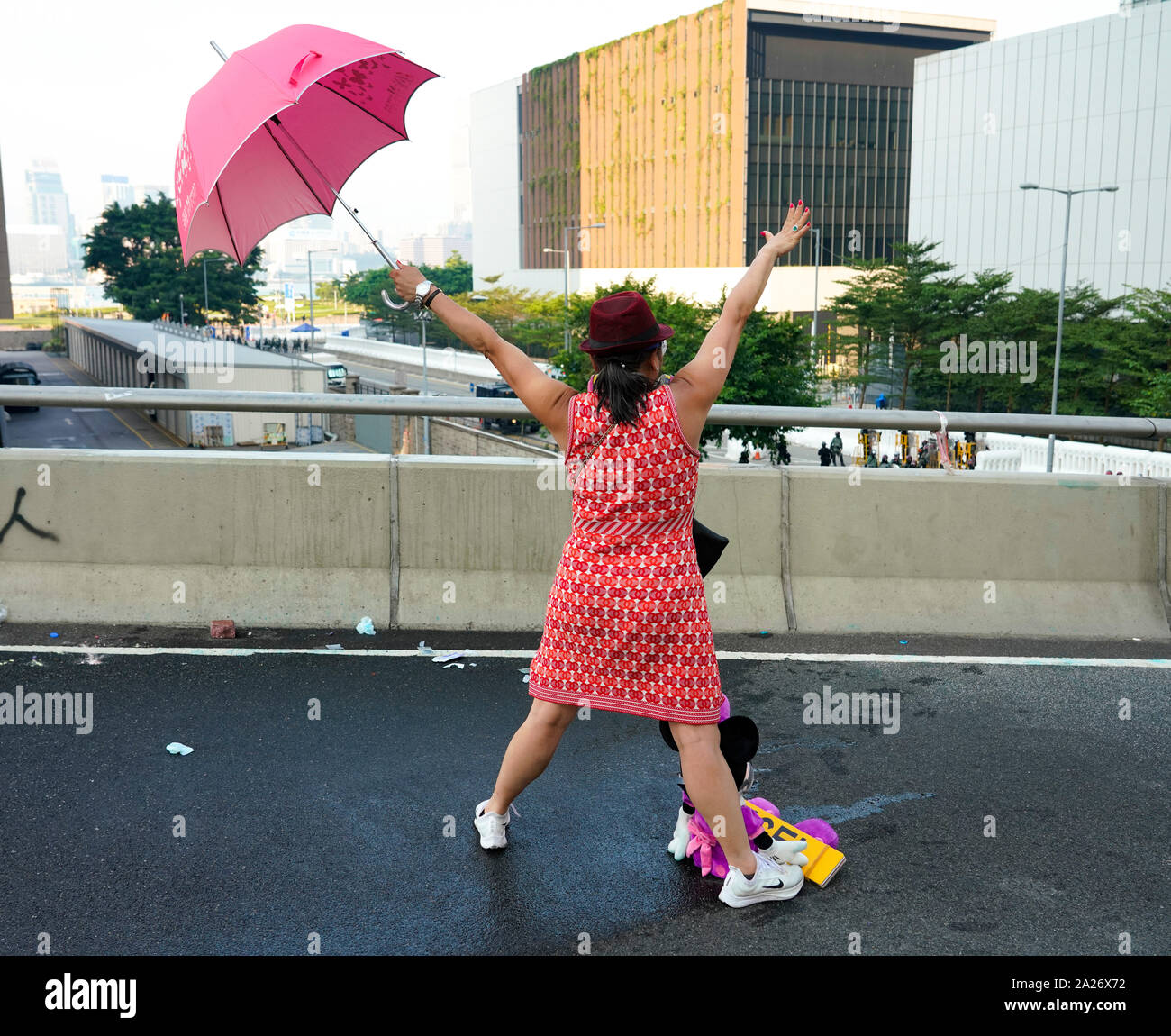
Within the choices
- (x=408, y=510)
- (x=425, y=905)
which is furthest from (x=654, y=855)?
(x=408, y=510)

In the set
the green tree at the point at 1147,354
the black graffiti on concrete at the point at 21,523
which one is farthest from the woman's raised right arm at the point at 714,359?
the green tree at the point at 1147,354

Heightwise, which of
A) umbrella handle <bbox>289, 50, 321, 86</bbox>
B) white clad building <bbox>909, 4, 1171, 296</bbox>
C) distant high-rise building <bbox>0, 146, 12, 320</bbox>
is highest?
white clad building <bbox>909, 4, 1171, 296</bbox>

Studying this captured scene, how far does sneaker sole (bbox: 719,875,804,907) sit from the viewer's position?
152 inches

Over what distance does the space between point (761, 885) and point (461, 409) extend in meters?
3.44

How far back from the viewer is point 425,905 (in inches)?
151

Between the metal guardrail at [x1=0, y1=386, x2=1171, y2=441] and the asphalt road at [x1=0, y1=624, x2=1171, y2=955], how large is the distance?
132 centimetres

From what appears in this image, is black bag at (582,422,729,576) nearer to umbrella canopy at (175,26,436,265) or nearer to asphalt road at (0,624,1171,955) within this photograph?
asphalt road at (0,624,1171,955)

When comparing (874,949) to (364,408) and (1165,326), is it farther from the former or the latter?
(1165,326)

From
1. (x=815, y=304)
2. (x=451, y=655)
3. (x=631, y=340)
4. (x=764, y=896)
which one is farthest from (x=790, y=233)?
(x=815, y=304)

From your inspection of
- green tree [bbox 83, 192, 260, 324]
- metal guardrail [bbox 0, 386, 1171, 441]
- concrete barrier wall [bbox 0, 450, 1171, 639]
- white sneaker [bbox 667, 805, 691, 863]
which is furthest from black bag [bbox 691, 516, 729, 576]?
green tree [bbox 83, 192, 260, 324]

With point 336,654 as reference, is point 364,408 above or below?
above

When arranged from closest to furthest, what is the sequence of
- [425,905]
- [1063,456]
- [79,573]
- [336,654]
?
[425,905]
[336,654]
[79,573]
[1063,456]
